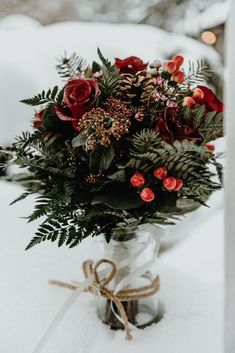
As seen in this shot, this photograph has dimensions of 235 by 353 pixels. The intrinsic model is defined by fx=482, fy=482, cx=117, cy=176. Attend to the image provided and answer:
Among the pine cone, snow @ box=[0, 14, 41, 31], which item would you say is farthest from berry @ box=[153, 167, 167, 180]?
snow @ box=[0, 14, 41, 31]

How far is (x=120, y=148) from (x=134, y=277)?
0.83ft

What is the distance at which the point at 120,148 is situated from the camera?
2.29 ft

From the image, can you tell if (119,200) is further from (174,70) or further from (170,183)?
(174,70)

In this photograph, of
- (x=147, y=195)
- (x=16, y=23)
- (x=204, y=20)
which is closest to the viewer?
(x=147, y=195)

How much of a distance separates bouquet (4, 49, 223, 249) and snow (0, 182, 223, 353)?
0.64 ft

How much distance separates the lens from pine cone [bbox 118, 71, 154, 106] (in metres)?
0.71

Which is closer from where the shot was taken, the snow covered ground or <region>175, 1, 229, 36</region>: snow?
the snow covered ground

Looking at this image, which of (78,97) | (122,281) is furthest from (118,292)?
(78,97)

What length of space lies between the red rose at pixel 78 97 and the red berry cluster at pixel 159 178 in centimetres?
12

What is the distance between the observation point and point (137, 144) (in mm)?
667

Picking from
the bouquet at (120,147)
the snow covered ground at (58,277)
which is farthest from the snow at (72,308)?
the bouquet at (120,147)

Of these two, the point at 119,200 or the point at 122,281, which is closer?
the point at 119,200

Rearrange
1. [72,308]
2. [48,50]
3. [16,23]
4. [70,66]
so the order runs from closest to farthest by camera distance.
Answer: [70,66]
[72,308]
[48,50]
[16,23]

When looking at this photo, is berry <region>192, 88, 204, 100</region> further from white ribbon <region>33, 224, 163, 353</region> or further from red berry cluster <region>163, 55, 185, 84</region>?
white ribbon <region>33, 224, 163, 353</region>
